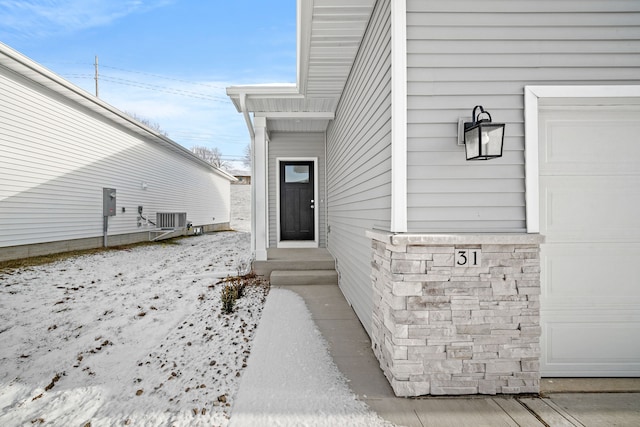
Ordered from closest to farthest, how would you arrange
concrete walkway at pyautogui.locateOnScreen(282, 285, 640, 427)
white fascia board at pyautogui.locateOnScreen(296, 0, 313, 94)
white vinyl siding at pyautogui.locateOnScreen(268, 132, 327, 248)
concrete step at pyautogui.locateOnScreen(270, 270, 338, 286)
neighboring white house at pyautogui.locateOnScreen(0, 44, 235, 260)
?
concrete walkway at pyautogui.locateOnScreen(282, 285, 640, 427)
white fascia board at pyautogui.locateOnScreen(296, 0, 313, 94)
concrete step at pyautogui.locateOnScreen(270, 270, 338, 286)
neighboring white house at pyautogui.locateOnScreen(0, 44, 235, 260)
white vinyl siding at pyautogui.locateOnScreen(268, 132, 327, 248)

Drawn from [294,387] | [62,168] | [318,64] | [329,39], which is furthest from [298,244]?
[62,168]

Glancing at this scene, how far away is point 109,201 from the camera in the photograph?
28.5 feet

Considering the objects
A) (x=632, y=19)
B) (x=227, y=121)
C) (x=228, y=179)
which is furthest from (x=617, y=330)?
(x=227, y=121)

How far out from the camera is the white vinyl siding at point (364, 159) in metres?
2.36

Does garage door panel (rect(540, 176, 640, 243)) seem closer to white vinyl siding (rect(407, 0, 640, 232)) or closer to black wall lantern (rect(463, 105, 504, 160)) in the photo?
white vinyl siding (rect(407, 0, 640, 232))

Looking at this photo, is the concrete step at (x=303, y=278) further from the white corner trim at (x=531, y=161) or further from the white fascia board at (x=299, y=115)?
the white corner trim at (x=531, y=161)

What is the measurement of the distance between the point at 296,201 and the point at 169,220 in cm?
664

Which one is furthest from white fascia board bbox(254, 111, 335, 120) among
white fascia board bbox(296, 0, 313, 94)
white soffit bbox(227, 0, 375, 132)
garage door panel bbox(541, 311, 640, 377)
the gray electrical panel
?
the gray electrical panel

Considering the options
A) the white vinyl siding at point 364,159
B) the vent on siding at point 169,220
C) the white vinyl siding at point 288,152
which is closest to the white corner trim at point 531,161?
the white vinyl siding at point 364,159

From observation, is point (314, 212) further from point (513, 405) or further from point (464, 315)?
point (513, 405)

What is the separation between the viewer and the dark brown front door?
712 cm

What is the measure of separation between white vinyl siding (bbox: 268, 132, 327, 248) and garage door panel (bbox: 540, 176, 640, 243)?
4895mm

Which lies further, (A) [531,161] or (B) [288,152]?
(B) [288,152]

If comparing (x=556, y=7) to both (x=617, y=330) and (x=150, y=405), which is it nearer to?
(x=617, y=330)
